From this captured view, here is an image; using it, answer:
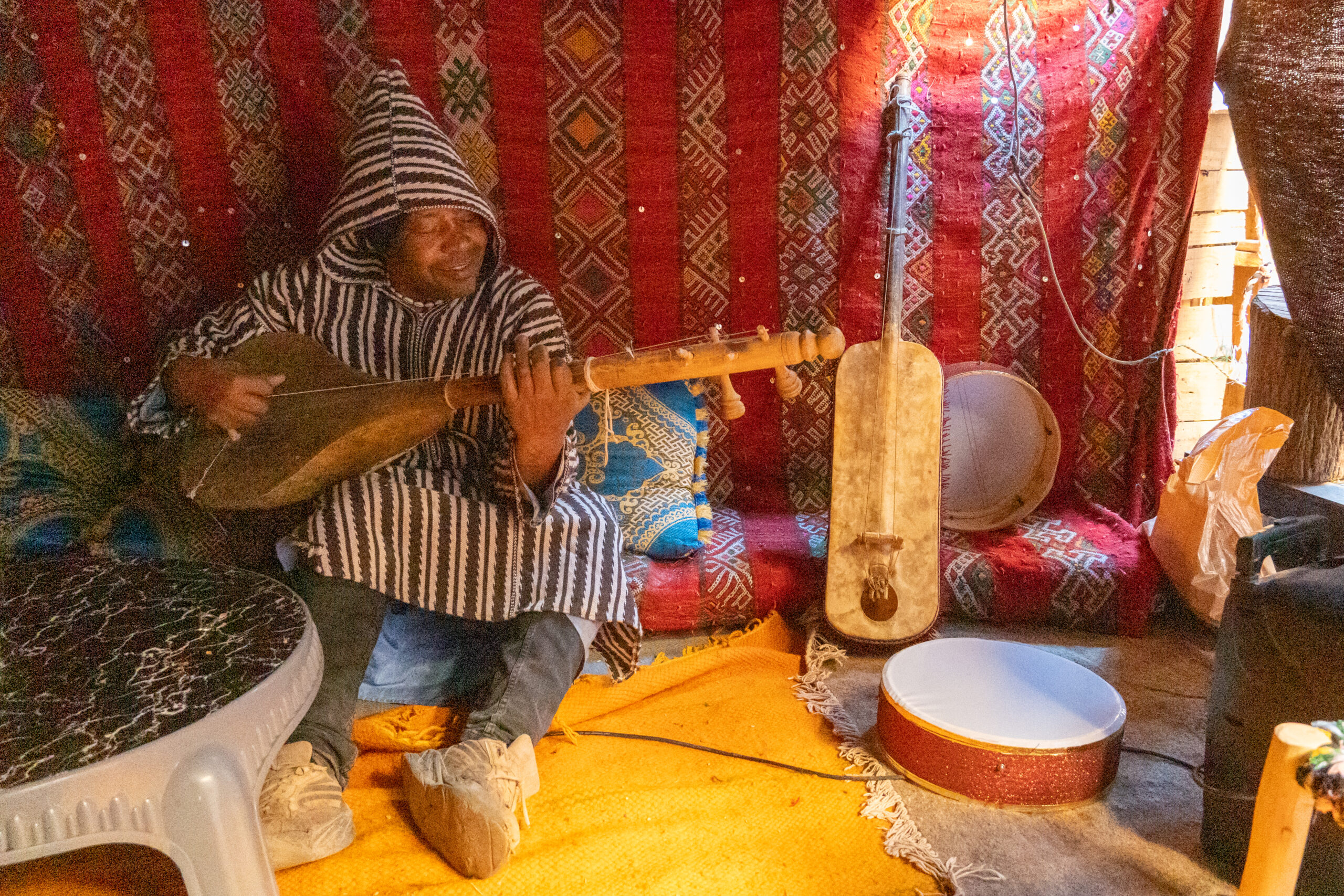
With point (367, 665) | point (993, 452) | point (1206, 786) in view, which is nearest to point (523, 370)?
point (367, 665)

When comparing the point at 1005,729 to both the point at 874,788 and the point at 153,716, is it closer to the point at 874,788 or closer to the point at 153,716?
the point at 874,788

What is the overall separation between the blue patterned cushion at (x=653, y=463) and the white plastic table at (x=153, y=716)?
120 centimetres

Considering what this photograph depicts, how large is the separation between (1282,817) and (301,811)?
146 centimetres

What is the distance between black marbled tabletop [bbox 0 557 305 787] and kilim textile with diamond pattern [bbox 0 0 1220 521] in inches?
50.1

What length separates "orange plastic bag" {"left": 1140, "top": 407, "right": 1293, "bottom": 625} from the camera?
210 cm

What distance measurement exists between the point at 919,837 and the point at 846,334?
1600 millimetres

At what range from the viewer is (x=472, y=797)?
1420 millimetres

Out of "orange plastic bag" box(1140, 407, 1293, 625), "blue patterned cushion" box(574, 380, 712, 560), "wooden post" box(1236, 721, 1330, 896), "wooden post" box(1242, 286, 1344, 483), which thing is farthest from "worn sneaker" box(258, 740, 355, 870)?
"wooden post" box(1242, 286, 1344, 483)

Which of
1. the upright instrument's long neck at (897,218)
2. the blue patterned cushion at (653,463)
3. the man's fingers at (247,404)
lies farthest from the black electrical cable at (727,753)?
the upright instrument's long neck at (897,218)

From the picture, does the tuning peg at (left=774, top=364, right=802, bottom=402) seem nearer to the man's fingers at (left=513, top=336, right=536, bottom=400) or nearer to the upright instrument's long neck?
the man's fingers at (left=513, top=336, right=536, bottom=400)

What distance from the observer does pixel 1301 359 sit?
2.07 m

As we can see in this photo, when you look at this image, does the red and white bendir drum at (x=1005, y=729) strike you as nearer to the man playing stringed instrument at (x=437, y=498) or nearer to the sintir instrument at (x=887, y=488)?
the sintir instrument at (x=887, y=488)

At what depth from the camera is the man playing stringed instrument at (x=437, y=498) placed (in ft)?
4.93

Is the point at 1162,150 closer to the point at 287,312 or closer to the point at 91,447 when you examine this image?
the point at 287,312
